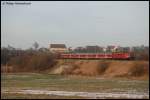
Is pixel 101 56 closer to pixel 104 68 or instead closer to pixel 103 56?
pixel 103 56

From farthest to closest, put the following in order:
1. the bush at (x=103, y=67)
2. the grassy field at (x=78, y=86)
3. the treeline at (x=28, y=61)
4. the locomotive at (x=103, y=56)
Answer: the treeline at (x=28, y=61), the locomotive at (x=103, y=56), the bush at (x=103, y=67), the grassy field at (x=78, y=86)

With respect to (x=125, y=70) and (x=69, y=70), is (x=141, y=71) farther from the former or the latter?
(x=69, y=70)

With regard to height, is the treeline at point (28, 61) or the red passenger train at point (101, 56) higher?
the red passenger train at point (101, 56)

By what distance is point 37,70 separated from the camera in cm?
7862

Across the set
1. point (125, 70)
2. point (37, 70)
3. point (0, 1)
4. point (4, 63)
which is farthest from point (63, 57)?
point (0, 1)

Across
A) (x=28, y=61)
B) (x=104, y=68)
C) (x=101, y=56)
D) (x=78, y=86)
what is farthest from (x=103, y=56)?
(x=78, y=86)

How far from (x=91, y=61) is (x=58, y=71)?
6100mm

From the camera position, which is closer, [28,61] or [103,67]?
[103,67]

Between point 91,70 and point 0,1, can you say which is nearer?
point 0,1

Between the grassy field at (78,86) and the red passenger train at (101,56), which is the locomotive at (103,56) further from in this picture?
the grassy field at (78,86)

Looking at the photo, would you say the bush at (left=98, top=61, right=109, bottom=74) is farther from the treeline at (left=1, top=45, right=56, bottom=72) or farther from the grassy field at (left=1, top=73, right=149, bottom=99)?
the grassy field at (left=1, top=73, right=149, bottom=99)

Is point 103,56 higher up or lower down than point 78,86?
higher up

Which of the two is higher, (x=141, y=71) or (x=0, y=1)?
(x=0, y=1)

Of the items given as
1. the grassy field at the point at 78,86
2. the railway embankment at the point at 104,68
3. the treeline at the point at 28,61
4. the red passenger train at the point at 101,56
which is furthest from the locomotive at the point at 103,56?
the grassy field at the point at 78,86
